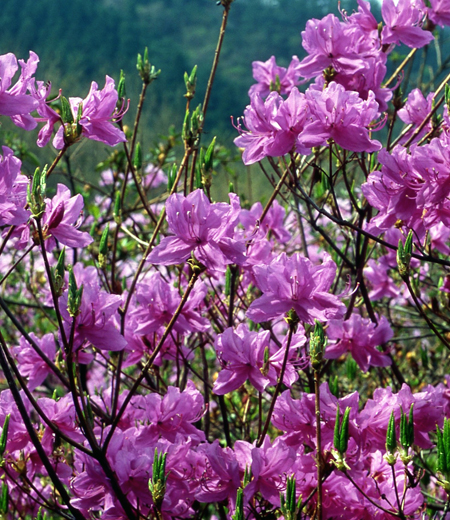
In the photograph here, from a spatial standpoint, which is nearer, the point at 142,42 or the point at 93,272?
the point at 93,272

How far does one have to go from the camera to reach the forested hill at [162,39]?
120ft

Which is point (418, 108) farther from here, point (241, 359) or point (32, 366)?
point (32, 366)

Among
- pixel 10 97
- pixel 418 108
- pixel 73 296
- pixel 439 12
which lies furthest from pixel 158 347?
pixel 439 12

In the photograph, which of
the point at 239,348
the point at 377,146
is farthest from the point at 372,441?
the point at 377,146

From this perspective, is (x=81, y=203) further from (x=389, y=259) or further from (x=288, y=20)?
(x=288, y=20)

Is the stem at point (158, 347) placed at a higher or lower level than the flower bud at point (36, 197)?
lower

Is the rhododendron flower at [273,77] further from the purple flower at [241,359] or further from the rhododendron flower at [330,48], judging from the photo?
the purple flower at [241,359]

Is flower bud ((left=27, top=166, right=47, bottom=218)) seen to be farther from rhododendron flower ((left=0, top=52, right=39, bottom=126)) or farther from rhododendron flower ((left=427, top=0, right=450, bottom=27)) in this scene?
rhododendron flower ((left=427, top=0, right=450, bottom=27))

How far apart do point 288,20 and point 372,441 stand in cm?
6793

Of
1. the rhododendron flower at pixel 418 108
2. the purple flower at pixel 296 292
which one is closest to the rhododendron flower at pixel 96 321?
the purple flower at pixel 296 292

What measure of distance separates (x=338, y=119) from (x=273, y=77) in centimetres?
92

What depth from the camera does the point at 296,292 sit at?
4.91ft

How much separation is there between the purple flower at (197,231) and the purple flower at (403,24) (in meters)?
1.04

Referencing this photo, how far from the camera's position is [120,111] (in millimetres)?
1849
